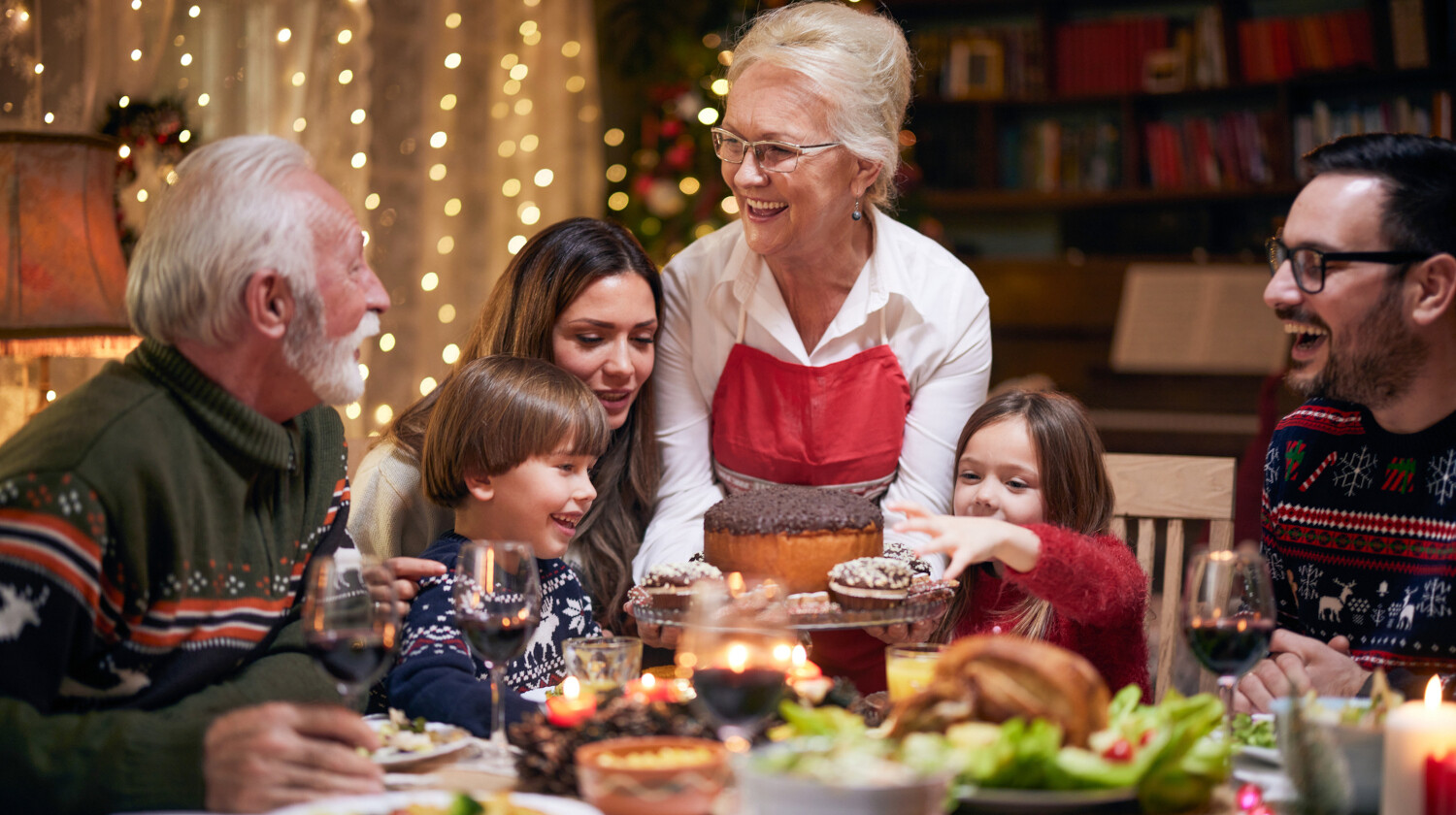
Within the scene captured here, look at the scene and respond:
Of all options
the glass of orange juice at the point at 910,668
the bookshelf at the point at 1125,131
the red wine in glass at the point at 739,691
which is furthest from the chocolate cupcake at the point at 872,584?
the bookshelf at the point at 1125,131

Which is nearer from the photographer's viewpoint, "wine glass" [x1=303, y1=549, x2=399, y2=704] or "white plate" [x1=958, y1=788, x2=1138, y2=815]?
"white plate" [x1=958, y1=788, x2=1138, y2=815]

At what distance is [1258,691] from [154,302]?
150cm

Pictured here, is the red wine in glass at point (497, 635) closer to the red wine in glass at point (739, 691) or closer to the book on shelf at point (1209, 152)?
the red wine in glass at point (739, 691)

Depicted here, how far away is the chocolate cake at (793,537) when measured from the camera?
1863mm

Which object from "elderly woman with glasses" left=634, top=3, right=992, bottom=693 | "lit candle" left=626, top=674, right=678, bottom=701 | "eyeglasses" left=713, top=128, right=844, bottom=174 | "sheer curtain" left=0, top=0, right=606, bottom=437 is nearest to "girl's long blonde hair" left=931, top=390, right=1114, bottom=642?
"elderly woman with glasses" left=634, top=3, right=992, bottom=693

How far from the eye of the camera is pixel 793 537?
1.86 m

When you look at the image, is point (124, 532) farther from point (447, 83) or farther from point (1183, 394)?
point (1183, 394)

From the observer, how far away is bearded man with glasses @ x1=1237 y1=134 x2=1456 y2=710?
181cm

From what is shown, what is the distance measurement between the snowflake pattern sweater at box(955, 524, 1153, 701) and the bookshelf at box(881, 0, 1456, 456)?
3.18m

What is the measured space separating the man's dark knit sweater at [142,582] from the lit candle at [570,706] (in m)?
0.31

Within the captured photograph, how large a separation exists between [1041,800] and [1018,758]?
4cm

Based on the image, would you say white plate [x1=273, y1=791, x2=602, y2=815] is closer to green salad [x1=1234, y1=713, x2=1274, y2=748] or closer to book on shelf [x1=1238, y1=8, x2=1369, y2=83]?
green salad [x1=1234, y1=713, x2=1274, y2=748]

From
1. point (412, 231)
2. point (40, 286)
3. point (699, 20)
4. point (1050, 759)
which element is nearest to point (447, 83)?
point (412, 231)

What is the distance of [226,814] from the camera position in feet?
3.90
